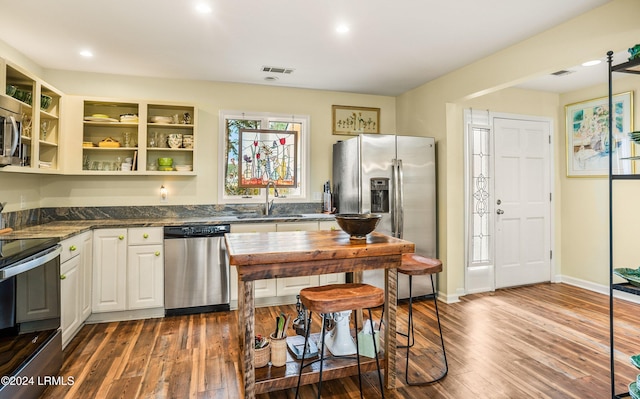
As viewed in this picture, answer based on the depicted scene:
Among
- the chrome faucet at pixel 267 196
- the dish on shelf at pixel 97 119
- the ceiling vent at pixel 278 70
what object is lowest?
the chrome faucet at pixel 267 196

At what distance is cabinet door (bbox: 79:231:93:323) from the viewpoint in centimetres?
310

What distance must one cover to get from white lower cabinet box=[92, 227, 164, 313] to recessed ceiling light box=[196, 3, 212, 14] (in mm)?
2037

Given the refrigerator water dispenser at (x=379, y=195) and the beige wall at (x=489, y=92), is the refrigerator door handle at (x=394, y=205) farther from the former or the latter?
the beige wall at (x=489, y=92)

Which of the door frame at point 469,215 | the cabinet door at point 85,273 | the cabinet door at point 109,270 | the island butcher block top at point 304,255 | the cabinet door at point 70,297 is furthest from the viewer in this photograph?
the door frame at point 469,215

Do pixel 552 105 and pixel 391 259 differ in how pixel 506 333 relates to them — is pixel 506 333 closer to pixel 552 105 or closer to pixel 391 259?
pixel 391 259

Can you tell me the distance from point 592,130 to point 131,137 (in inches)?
222

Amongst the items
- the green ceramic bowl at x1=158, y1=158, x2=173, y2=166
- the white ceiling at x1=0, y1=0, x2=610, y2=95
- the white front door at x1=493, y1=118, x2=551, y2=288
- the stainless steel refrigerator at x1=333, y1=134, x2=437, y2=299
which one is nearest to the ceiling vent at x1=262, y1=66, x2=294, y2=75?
the white ceiling at x1=0, y1=0, x2=610, y2=95

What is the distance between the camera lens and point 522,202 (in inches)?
186

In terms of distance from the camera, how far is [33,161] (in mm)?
3061

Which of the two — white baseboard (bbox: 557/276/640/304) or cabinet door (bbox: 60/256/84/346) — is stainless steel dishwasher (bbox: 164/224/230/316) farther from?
white baseboard (bbox: 557/276/640/304)

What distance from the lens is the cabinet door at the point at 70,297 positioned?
2.69 metres

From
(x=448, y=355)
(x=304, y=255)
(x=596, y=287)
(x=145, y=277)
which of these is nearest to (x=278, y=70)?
(x=145, y=277)

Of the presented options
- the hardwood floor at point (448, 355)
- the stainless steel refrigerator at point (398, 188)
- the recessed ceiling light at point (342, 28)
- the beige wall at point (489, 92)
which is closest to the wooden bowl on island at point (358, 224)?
the hardwood floor at point (448, 355)

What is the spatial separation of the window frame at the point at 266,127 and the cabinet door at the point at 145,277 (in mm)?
1093
